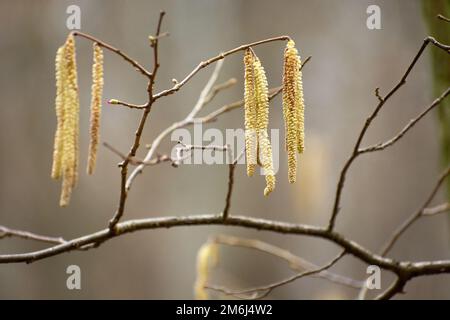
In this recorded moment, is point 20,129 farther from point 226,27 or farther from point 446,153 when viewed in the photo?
point 446,153

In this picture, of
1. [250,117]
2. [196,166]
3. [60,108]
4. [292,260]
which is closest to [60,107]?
[60,108]

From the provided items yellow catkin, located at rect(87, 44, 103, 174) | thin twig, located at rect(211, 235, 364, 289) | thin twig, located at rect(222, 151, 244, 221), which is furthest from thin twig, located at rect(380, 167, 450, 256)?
yellow catkin, located at rect(87, 44, 103, 174)

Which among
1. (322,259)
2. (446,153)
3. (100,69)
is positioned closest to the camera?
(100,69)

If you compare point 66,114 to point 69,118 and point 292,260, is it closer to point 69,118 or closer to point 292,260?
point 69,118

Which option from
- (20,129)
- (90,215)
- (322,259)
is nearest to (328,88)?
(322,259)

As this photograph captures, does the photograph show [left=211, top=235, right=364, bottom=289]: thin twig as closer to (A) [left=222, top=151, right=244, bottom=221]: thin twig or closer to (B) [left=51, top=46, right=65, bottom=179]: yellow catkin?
(A) [left=222, top=151, right=244, bottom=221]: thin twig

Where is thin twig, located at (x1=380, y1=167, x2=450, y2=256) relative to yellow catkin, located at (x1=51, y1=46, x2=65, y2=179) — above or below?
below

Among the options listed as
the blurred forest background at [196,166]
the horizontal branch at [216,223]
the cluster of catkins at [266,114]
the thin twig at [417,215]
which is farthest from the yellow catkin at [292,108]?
the blurred forest background at [196,166]
